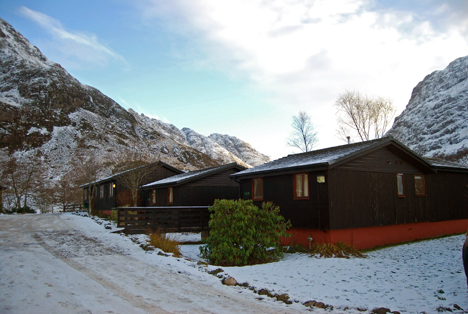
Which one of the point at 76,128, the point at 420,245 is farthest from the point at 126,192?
the point at 76,128

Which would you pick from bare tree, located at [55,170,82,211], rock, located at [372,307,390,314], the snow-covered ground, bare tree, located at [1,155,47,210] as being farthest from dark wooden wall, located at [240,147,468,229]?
bare tree, located at [55,170,82,211]

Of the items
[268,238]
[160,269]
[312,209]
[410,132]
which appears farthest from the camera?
[410,132]

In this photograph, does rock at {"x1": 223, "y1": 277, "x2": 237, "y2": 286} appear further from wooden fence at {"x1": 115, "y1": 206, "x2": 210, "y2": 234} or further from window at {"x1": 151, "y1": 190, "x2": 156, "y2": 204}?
window at {"x1": 151, "y1": 190, "x2": 156, "y2": 204}

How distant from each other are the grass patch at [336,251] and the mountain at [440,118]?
193 ft

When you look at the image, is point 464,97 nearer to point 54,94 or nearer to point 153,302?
point 153,302

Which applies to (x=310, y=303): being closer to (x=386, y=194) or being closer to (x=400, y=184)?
(x=386, y=194)

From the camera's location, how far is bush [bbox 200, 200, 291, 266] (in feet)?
32.4

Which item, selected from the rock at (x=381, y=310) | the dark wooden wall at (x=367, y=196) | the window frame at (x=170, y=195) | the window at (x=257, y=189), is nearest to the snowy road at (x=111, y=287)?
the rock at (x=381, y=310)

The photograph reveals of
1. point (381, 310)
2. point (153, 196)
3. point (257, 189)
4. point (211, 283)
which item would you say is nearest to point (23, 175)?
point (153, 196)

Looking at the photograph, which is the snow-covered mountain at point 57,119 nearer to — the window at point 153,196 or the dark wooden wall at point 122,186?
the dark wooden wall at point 122,186

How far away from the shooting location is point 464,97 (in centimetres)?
8469

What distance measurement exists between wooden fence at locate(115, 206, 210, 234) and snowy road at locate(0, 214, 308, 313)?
4474mm

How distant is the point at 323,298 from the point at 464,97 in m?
100

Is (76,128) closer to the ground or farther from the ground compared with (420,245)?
farther from the ground
